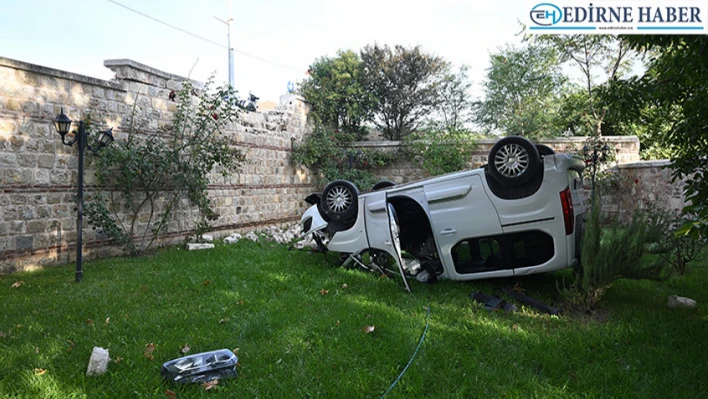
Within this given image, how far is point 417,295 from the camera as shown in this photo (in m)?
5.02

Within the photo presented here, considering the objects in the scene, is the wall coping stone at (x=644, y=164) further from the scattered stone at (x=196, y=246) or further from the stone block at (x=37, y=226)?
the stone block at (x=37, y=226)

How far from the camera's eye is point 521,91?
23141 mm

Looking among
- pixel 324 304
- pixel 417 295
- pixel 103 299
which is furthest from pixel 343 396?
pixel 103 299

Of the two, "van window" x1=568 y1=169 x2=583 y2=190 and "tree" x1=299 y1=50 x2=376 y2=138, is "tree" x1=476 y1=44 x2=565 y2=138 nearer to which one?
"tree" x1=299 y1=50 x2=376 y2=138

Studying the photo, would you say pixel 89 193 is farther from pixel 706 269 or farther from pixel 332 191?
pixel 706 269

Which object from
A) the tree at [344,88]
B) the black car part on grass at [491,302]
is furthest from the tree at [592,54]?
the black car part on grass at [491,302]

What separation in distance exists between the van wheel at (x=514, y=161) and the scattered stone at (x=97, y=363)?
13.8ft

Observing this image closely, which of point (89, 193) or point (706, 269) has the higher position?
point (89, 193)

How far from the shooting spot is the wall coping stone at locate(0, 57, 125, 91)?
19.6 ft

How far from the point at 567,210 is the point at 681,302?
166 centimetres

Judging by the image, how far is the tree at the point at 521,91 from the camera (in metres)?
20.6

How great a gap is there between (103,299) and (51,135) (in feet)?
11.6

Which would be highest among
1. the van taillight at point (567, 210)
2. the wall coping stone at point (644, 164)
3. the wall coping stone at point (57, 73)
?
the wall coping stone at point (57, 73)

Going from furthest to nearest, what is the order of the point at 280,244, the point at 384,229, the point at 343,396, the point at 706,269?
the point at 280,244 < the point at 706,269 < the point at 384,229 < the point at 343,396
